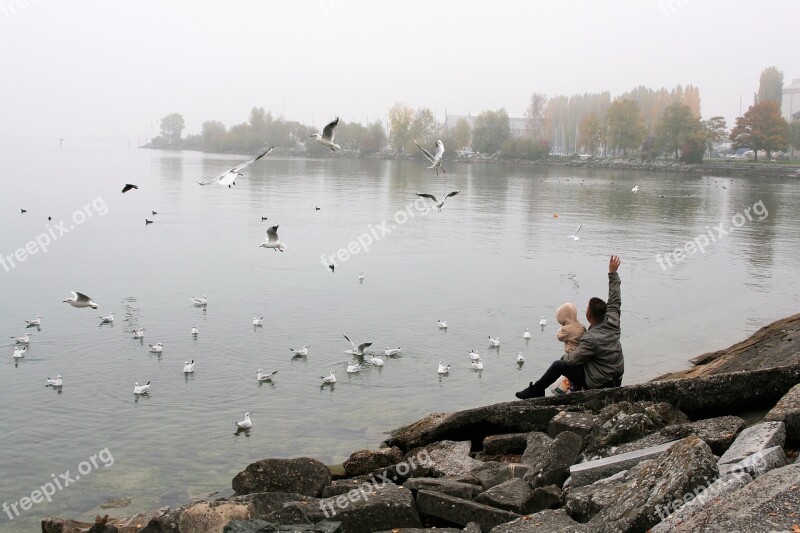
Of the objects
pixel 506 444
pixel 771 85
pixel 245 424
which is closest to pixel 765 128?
pixel 771 85

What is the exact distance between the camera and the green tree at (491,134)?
17438 cm

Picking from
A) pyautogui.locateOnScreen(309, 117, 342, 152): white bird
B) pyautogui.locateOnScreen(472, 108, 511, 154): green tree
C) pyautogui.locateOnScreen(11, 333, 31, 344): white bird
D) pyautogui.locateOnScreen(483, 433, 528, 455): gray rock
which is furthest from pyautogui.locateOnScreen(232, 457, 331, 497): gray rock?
pyautogui.locateOnScreen(472, 108, 511, 154): green tree

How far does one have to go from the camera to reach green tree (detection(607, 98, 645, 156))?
148 metres

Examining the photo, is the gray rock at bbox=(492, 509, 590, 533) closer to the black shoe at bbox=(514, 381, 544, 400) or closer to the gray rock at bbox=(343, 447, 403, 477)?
the gray rock at bbox=(343, 447, 403, 477)

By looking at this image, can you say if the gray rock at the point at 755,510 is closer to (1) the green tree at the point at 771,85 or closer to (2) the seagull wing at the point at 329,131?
(2) the seagull wing at the point at 329,131

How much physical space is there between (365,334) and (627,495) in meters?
14.0

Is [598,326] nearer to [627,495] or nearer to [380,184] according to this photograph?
[627,495]

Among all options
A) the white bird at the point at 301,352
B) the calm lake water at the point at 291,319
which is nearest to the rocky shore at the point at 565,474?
the calm lake water at the point at 291,319

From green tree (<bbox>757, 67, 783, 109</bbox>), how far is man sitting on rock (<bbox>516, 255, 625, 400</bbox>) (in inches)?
7284

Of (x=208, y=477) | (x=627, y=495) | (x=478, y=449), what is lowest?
(x=208, y=477)

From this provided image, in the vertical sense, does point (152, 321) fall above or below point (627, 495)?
below

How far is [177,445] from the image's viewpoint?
13.5 meters

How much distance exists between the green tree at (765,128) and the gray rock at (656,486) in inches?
5219

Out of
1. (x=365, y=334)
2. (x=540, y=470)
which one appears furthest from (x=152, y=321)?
(x=540, y=470)
